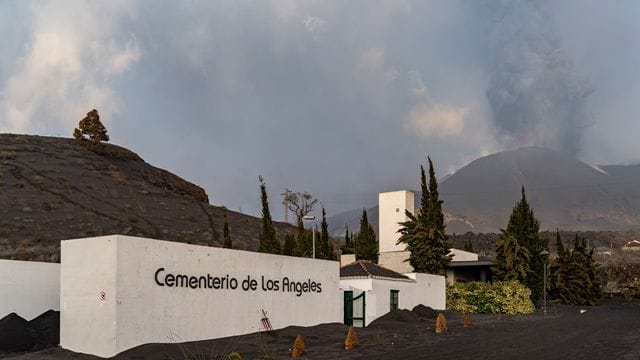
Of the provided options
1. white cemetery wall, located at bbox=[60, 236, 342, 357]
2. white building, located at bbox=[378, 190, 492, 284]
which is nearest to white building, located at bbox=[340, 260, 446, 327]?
white cemetery wall, located at bbox=[60, 236, 342, 357]

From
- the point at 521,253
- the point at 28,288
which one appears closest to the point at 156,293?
the point at 28,288

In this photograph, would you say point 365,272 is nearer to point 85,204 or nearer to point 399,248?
point 399,248

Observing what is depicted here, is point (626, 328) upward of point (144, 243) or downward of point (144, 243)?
downward

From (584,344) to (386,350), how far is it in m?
8.29

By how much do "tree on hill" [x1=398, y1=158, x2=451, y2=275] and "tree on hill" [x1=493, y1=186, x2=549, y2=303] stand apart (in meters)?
4.95

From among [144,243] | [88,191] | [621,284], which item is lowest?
[621,284]

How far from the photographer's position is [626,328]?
3375 cm

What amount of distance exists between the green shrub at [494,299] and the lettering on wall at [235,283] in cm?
1988

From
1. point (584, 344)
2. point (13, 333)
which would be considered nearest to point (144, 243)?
point (13, 333)

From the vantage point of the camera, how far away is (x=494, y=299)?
5019 centimetres

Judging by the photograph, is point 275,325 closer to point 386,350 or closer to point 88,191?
point 386,350

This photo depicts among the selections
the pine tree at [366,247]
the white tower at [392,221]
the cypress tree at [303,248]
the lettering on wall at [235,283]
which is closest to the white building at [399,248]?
the white tower at [392,221]

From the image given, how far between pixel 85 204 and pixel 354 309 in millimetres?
51686

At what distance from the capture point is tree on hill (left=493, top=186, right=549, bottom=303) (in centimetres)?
5528
